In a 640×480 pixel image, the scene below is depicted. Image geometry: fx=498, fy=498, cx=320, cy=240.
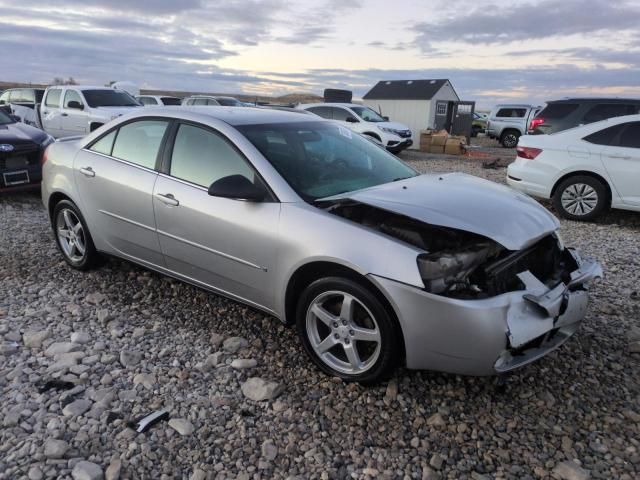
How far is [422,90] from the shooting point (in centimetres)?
2638

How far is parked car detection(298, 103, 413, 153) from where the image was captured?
625 inches

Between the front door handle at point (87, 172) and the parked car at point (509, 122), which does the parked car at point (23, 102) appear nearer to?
the front door handle at point (87, 172)

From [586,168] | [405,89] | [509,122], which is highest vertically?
[405,89]

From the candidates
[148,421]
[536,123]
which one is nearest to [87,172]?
[148,421]

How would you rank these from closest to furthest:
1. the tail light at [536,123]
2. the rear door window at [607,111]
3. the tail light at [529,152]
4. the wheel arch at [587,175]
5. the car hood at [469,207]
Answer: the car hood at [469,207]
the wheel arch at [587,175]
the tail light at [529,152]
the rear door window at [607,111]
the tail light at [536,123]

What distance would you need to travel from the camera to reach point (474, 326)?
2.56 meters

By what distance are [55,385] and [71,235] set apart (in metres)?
2.08

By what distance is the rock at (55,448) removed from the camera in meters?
2.47

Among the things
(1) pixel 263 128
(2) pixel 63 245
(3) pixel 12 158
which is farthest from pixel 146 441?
(3) pixel 12 158

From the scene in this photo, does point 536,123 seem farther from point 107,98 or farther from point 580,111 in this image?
point 107,98

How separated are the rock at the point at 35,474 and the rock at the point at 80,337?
1.26 metres

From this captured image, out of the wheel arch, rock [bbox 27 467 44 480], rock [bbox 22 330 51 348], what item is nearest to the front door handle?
rock [bbox 22 330 51 348]

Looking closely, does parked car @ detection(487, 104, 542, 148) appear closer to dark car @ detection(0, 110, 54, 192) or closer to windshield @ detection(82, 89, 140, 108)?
windshield @ detection(82, 89, 140, 108)

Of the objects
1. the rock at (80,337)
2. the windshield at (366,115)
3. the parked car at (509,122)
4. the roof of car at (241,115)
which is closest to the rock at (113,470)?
the rock at (80,337)
